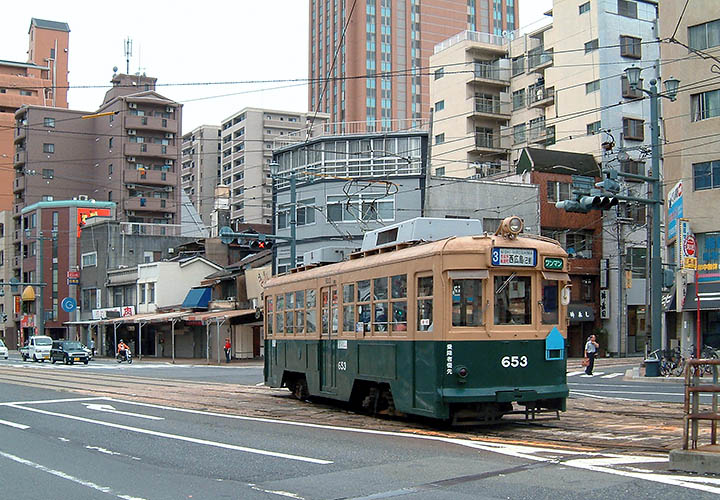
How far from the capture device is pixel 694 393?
8641 mm

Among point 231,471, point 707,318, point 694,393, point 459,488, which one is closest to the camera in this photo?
point 459,488

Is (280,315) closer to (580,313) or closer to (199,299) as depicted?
(580,313)

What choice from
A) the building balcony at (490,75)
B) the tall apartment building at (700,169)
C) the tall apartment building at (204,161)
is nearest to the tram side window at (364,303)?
the tall apartment building at (700,169)

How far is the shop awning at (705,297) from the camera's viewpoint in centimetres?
3023

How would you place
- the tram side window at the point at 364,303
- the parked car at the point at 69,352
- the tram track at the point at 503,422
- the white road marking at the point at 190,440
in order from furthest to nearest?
the parked car at the point at 69,352, the tram side window at the point at 364,303, the tram track at the point at 503,422, the white road marking at the point at 190,440

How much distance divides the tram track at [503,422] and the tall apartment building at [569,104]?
88.0 feet

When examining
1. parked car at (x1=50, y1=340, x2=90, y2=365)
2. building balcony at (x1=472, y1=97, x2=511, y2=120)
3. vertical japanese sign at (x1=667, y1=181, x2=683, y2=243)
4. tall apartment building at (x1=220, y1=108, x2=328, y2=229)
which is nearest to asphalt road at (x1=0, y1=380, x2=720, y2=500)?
vertical japanese sign at (x1=667, y1=181, x2=683, y2=243)

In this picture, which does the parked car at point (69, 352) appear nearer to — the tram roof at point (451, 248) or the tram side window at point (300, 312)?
the tram side window at point (300, 312)

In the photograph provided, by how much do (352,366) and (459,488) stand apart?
643 centimetres

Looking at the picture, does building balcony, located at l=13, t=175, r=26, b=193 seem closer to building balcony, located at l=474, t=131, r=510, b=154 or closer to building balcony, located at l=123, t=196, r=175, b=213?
building balcony, located at l=123, t=196, r=175, b=213

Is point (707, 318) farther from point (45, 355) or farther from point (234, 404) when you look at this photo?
point (45, 355)

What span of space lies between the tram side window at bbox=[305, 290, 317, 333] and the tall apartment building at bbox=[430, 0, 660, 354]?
92.1 ft

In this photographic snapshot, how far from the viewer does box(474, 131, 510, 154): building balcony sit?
62.9 meters

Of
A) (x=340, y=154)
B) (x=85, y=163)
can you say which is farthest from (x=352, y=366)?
(x=85, y=163)
